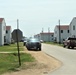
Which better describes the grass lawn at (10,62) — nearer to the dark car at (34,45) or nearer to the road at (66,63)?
the road at (66,63)

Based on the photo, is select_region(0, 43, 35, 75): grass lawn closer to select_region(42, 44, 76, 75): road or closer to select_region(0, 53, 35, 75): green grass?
select_region(0, 53, 35, 75): green grass

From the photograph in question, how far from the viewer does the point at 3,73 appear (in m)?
16.7

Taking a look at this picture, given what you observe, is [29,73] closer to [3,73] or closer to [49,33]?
[3,73]

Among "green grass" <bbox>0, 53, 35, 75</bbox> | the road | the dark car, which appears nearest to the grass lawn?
A: "green grass" <bbox>0, 53, 35, 75</bbox>

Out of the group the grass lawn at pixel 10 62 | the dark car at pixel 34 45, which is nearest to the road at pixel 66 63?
the grass lawn at pixel 10 62

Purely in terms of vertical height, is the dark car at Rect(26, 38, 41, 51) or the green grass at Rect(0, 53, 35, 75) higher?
the dark car at Rect(26, 38, 41, 51)

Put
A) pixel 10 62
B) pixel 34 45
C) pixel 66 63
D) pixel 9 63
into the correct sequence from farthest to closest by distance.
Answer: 1. pixel 34 45
2. pixel 10 62
3. pixel 66 63
4. pixel 9 63

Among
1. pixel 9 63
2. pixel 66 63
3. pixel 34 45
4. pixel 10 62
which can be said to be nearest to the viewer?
pixel 9 63

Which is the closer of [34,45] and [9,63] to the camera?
[9,63]

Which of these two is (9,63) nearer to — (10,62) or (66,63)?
(10,62)

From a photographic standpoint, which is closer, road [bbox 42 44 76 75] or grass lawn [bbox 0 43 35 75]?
road [bbox 42 44 76 75]

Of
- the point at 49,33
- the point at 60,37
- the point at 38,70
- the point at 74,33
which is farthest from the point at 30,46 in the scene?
the point at 49,33

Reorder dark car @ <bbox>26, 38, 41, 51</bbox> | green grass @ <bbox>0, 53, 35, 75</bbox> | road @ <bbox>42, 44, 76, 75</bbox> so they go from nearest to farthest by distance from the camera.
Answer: road @ <bbox>42, 44, 76, 75</bbox>
green grass @ <bbox>0, 53, 35, 75</bbox>
dark car @ <bbox>26, 38, 41, 51</bbox>

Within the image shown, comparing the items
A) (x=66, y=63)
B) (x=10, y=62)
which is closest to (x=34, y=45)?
(x=10, y=62)
